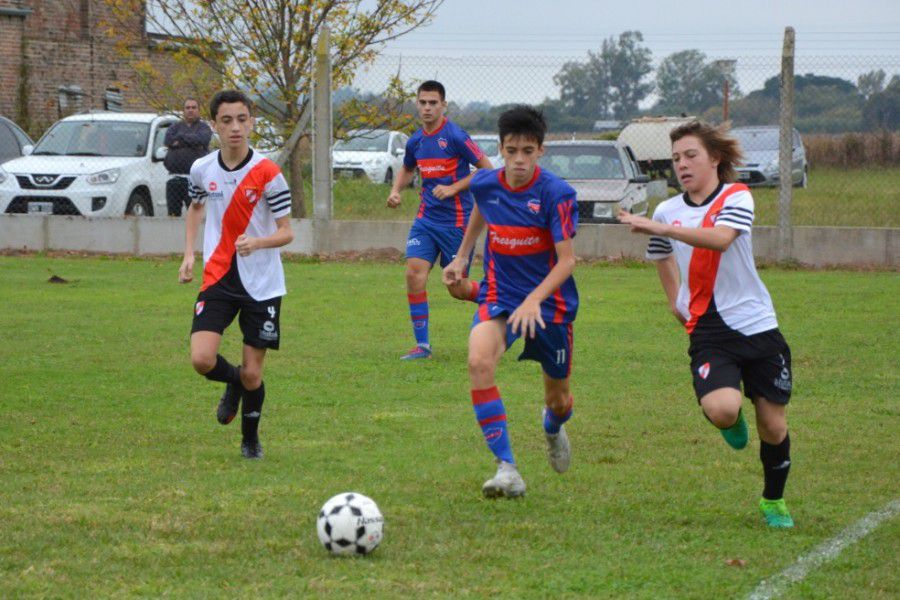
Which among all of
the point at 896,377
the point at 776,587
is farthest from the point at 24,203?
the point at 776,587

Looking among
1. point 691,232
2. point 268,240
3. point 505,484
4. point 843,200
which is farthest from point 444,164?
point 843,200

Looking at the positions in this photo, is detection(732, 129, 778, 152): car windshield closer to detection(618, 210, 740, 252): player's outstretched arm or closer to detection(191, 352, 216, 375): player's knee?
detection(191, 352, 216, 375): player's knee

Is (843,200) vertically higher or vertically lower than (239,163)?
lower

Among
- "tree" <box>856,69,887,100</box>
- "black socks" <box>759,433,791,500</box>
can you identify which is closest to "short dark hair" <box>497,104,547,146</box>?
"black socks" <box>759,433,791,500</box>

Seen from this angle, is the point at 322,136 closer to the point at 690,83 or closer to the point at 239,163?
the point at 690,83

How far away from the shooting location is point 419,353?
10.2 metres

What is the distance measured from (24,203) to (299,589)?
1491 centimetres

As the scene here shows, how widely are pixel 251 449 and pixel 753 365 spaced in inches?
102

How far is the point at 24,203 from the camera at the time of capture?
18266 mm

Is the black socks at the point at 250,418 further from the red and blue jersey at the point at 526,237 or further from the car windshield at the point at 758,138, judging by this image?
the car windshield at the point at 758,138

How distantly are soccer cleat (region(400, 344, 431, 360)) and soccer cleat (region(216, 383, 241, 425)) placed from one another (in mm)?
3159

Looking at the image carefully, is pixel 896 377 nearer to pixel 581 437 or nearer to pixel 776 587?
pixel 581 437

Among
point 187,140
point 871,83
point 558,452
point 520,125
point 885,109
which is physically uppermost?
point 871,83

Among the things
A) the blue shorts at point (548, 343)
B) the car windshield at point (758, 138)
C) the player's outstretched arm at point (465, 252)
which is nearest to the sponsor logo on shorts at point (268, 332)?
the player's outstretched arm at point (465, 252)
